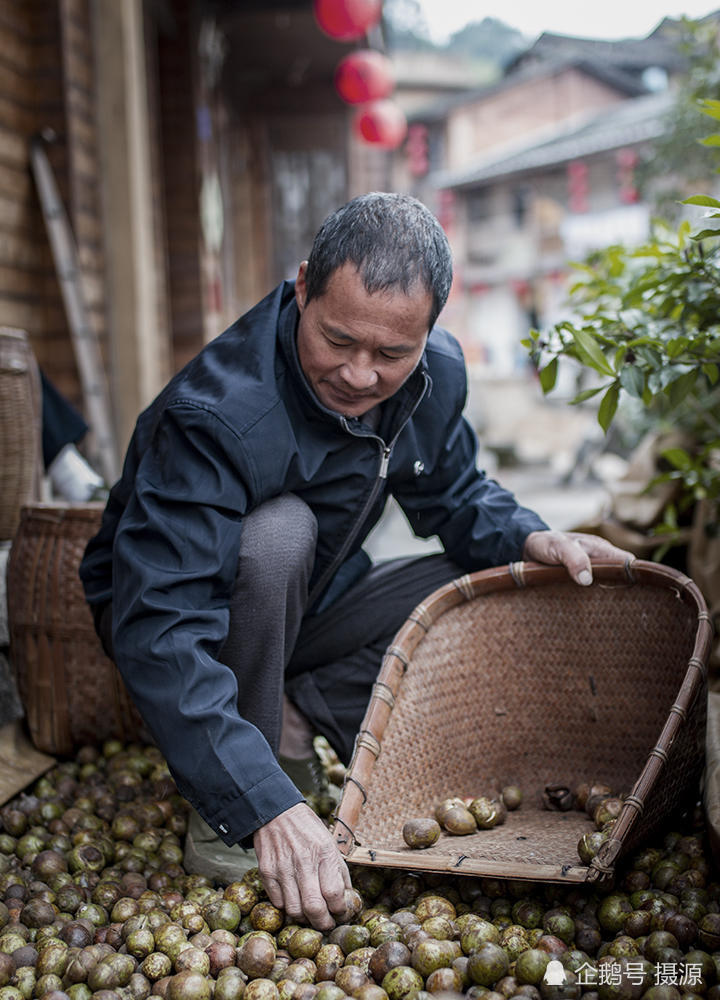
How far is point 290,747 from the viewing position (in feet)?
7.61

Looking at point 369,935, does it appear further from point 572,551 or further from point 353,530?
point 572,551

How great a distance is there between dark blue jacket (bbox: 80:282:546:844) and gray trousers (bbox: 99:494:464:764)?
60 mm

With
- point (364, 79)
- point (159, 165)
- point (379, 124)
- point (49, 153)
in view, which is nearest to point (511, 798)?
point (49, 153)

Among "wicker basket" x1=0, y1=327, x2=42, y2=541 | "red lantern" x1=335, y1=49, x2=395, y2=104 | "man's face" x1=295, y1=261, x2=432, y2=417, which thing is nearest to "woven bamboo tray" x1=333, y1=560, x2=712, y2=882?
"man's face" x1=295, y1=261, x2=432, y2=417

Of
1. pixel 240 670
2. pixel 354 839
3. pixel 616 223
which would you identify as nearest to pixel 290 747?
pixel 240 670

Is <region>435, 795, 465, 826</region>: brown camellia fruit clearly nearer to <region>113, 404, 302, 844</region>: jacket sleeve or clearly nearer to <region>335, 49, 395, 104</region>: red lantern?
<region>113, 404, 302, 844</region>: jacket sleeve

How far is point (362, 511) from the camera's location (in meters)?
2.09

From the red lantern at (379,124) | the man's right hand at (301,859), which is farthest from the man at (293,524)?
the red lantern at (379,124)

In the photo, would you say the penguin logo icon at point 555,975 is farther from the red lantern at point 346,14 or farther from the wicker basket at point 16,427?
the red lantern at point 346,14

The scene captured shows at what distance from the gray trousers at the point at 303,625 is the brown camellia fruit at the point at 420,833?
1.09ft

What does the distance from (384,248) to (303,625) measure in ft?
3.19

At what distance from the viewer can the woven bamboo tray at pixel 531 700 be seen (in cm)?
189

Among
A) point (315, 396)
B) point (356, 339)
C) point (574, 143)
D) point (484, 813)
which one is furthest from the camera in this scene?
point (574, 143)

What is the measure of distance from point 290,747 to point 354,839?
61 centimetres
